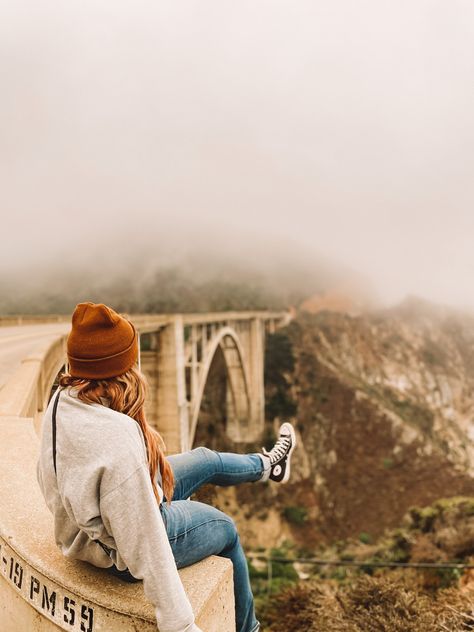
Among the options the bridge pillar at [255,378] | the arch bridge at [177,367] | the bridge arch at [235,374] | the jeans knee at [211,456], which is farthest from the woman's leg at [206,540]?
the bridge pillar at [255,378]

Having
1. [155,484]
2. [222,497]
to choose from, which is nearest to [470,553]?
[155,484]

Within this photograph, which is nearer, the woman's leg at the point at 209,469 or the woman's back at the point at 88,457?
the woman's back at the point at 88,457

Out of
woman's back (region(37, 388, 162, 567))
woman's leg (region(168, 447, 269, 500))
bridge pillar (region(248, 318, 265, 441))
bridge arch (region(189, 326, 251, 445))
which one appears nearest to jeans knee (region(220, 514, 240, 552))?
woman's leg (region(168, 447, 269, 500))

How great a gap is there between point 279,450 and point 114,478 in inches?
79.8

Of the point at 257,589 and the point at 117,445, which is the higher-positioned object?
the point at 117,445

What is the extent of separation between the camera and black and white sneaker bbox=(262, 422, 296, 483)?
3.39 metres

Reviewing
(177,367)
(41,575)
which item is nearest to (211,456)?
(41,575)

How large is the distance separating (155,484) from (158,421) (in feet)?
33.9

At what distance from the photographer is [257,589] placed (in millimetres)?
16141

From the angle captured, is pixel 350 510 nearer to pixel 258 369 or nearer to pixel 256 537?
pixel 256 537

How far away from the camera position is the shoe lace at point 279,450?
340cm

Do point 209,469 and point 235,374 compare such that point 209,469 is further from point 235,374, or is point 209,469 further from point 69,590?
point 235,374

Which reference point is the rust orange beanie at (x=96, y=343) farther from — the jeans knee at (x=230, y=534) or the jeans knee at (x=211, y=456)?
the jeans knee at (x=211, y=456)

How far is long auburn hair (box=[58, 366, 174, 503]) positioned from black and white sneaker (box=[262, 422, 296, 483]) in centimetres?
143
